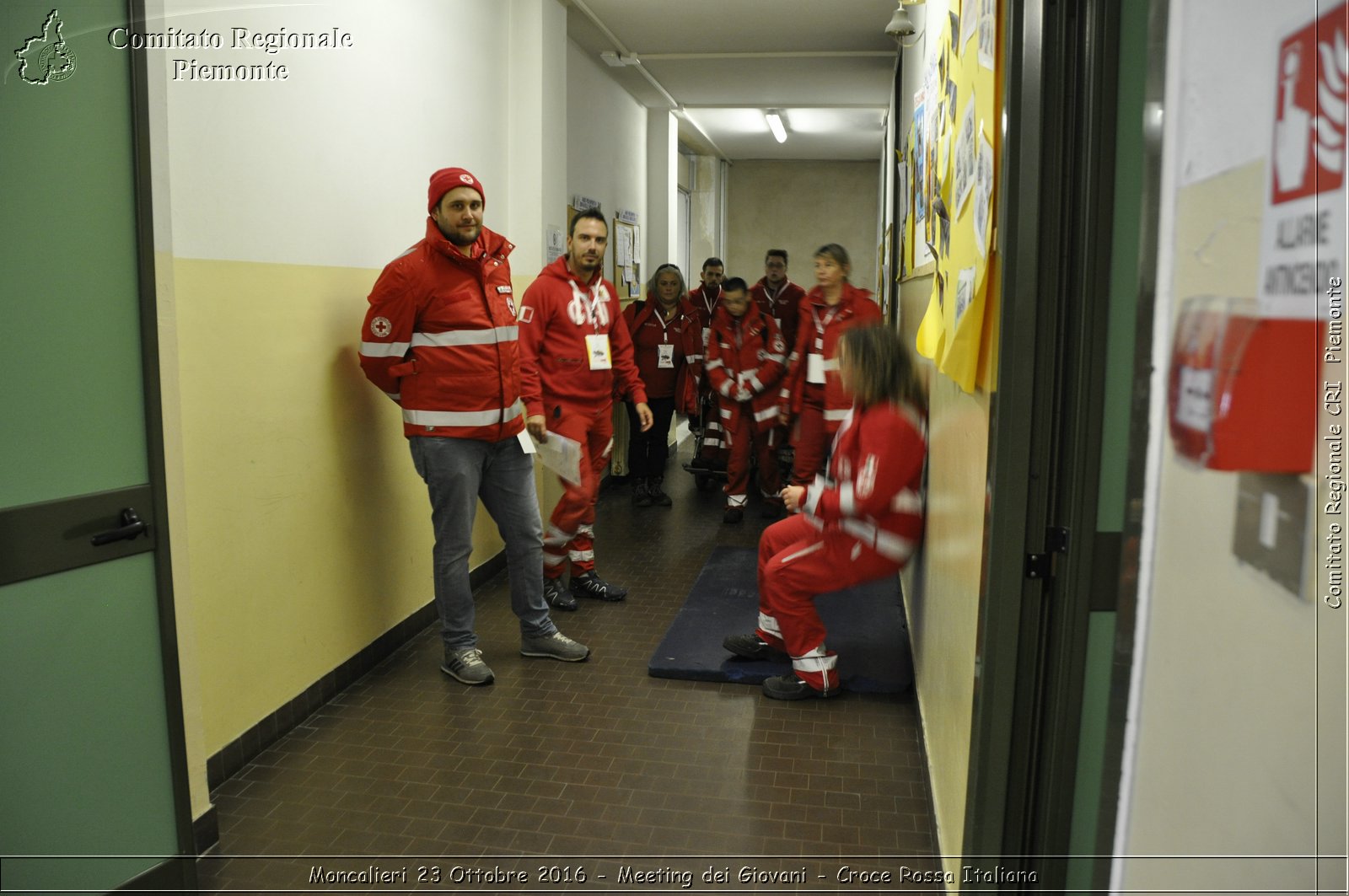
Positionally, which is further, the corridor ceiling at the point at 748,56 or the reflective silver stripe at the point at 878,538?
the corridor ceiling at the point at 748,56

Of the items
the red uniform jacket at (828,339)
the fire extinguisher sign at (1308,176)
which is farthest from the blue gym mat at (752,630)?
the fire extinguisher sign at (1308,176)

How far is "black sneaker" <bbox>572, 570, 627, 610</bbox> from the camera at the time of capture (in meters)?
4.31

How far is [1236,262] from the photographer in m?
0.88

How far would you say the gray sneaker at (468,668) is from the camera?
131 inches

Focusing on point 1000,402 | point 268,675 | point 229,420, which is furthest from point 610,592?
point 1000,402

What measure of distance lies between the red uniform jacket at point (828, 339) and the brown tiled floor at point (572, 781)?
1.93m

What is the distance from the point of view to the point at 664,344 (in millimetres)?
6566

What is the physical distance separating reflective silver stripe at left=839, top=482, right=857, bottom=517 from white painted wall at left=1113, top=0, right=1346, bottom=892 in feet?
6.18

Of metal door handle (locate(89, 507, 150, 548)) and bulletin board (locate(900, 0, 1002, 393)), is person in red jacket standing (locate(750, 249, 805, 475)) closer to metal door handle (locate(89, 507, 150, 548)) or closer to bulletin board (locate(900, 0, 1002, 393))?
bulletin board (locate(900, 0, 1002, 393))

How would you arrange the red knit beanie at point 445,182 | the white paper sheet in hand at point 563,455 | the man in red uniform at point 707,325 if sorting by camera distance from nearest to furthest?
the red knit beanie at point 445,182 → the white paper sheet in hand at point 563,455 → the man in red uniform at point 707,325

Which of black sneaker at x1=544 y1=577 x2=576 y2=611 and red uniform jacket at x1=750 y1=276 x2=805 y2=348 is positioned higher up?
red uniform jacket at x1=750 y1=276 x2=805 y2=348

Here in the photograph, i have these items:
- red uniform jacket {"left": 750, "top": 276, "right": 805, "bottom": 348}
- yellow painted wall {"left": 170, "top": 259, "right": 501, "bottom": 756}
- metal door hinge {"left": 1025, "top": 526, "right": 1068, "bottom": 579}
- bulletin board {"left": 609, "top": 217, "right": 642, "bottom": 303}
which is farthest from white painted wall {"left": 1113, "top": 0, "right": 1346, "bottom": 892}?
bulletin board {"left": 609, "top": 217, "right": 642, "bottom": 303}

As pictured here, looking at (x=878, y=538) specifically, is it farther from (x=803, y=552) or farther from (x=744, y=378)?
(x=744, y=378)

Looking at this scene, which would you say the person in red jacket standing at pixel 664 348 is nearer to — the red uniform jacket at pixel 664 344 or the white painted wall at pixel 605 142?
the red uniform jacket at pixel 664 344
